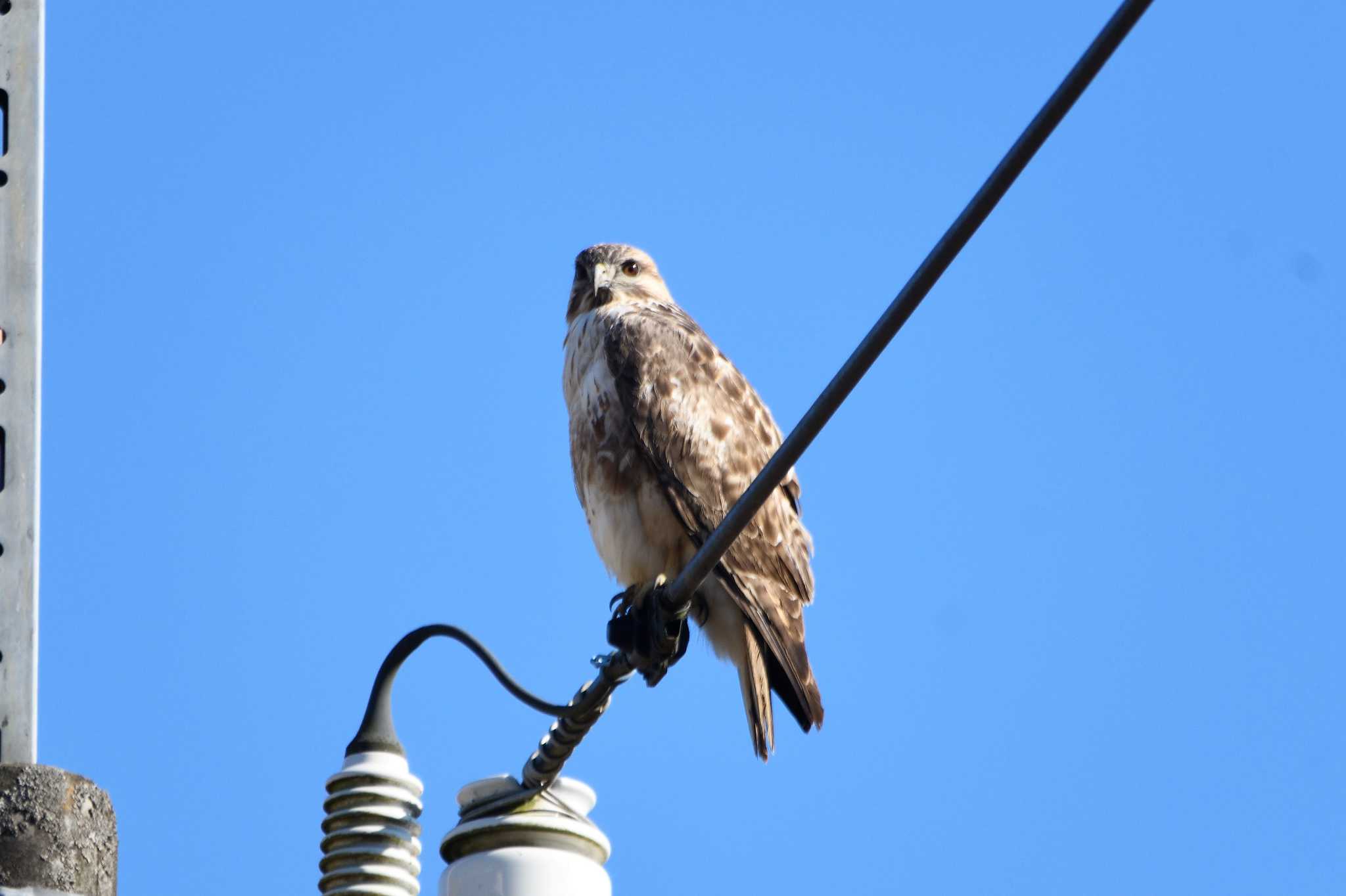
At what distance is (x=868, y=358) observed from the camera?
11.3ft

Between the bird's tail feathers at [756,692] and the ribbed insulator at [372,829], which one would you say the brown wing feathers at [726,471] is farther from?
the ribbed insulator at [372,829]

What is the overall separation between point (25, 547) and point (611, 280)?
4497 mm

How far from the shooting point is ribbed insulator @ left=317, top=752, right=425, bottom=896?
3963 mm

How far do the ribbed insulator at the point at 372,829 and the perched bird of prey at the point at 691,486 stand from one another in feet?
5.79

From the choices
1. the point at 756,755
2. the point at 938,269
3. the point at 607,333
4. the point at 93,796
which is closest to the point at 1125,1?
the point at 938,269

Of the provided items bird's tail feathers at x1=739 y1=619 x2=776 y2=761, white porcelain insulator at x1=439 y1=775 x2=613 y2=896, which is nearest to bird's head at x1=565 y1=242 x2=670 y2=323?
bird's tail feathers at x1=739 y1=619 x2=776 y2=761

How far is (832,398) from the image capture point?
3553 mm

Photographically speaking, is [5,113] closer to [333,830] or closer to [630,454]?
[333,830]

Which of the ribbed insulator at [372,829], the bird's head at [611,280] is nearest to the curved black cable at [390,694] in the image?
the ribbed insulator at [372,829]

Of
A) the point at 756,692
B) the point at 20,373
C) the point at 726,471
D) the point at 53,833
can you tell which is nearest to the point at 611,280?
the point at 726,471

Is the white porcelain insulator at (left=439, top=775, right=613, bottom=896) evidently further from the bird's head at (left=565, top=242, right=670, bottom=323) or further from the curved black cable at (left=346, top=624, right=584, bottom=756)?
the bird's head at (left=565, top=242, right=670, bottom=323)

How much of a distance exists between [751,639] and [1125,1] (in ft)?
12.1

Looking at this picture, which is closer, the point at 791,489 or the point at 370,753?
the point at 370,753

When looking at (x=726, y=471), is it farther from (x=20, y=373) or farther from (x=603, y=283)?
(x=20, y=373)
